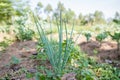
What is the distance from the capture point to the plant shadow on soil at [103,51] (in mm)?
5048

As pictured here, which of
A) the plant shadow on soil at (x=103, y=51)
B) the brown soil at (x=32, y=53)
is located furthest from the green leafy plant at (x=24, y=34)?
the plant shadow on soil at (x=103, y=51)

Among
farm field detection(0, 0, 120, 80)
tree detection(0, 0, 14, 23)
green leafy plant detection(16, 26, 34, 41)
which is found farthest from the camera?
tree detection(0, 0, 14, 23)

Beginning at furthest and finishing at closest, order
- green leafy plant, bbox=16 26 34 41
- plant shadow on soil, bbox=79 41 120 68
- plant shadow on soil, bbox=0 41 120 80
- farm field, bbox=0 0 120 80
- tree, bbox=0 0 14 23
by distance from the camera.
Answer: tree, bbox=0 0 14 23 → green leafy plant, bbox=16 26 34 41 → plant shadow on soil, bbox=79 41 120 68 → plant shadow on soil, bbox=0 41 120 80 → farm field, bbox=0 0 120 80

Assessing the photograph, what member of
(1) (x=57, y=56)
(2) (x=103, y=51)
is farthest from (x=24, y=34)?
(1) (x=57, y=56)

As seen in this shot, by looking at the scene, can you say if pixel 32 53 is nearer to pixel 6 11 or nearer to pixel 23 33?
pixel 23 33

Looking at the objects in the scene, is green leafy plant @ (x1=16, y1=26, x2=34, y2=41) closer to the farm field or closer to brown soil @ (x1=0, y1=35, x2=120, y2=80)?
the farm field

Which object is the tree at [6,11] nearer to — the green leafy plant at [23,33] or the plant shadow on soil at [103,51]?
the green leafy plant at [23,33]

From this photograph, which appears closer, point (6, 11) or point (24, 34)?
point (24, 34)

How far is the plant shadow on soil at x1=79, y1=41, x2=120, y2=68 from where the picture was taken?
199 inches

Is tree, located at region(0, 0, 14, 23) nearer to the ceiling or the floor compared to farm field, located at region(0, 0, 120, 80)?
nearer to the ceiling

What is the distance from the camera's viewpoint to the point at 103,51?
5719mm

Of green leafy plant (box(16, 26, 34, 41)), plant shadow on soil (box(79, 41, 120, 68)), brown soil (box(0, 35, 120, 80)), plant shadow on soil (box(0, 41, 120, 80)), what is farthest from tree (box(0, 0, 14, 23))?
plant shadow on soil (box(79, 41, 120, 68))

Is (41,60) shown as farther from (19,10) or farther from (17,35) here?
(19,10)

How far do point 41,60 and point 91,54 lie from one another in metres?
1.66
